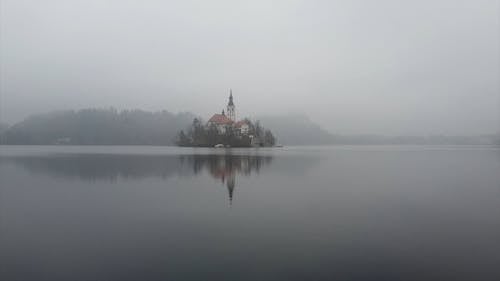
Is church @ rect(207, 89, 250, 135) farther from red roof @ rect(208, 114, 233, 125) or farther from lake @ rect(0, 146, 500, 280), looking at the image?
lake @ rect(0, 146, 500, 280)

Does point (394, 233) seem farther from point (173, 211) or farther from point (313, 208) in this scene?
point (173, 211)

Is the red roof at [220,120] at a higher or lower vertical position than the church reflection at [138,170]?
higher

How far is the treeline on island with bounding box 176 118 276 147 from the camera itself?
452ft

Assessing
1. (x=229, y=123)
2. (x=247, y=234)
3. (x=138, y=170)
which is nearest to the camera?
(x=247, y=234)

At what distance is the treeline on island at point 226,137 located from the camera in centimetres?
13762

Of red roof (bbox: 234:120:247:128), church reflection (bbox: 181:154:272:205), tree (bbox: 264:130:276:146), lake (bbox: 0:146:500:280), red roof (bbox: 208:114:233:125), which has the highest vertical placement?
red roof (bbox: 208:114:233:125)

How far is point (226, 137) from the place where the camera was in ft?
452

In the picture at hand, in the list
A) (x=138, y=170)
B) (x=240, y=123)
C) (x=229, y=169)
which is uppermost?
(x=240, y=123)

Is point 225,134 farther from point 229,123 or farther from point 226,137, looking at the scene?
point 229,123

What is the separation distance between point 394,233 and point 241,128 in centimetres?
14488

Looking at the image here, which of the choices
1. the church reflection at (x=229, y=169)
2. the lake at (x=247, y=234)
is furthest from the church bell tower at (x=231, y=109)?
the lake at (x=247, y=234)

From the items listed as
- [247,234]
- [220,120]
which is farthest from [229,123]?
[247,234]

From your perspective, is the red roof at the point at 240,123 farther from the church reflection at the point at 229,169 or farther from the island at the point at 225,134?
the church reflection at the point at 229,169

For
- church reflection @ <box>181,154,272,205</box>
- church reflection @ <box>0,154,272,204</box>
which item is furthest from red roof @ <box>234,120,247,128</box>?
church reflection @ <box>0,154,272,204</box>
